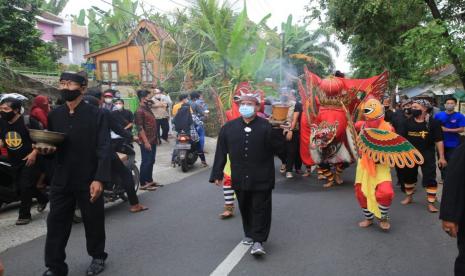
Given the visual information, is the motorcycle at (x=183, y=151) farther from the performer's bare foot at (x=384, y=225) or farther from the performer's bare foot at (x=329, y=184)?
the performer's bare foot at (x=384, y=225)

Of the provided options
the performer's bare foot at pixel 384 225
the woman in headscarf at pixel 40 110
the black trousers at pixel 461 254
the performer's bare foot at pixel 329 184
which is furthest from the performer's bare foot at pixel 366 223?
the woman in headscarf at pixel 40 110

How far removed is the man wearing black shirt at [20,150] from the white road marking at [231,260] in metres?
2.97

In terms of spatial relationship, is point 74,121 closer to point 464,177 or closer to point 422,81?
point 464,177

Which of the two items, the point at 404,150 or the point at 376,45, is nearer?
the point at 404,150

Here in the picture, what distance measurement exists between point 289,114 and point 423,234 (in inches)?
186

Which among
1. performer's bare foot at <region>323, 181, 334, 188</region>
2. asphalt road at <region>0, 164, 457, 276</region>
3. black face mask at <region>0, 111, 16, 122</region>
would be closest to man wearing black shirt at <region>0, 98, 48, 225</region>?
black face mask at <region>0, 111, 16, 122</region>

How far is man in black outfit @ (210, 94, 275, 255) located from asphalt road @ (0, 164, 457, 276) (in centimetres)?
33

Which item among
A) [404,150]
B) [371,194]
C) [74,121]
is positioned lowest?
[371,194]

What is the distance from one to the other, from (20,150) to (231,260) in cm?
347

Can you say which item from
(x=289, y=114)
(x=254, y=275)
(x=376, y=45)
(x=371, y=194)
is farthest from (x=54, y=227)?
(x=376, y=45)

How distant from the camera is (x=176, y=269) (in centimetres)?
461

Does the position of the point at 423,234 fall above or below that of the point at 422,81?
below

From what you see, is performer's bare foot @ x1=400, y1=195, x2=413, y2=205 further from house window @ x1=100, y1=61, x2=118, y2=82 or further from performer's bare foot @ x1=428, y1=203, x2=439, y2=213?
house window @ x1=100, y1=61, x2=118, y2=82

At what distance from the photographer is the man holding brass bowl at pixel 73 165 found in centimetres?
425
